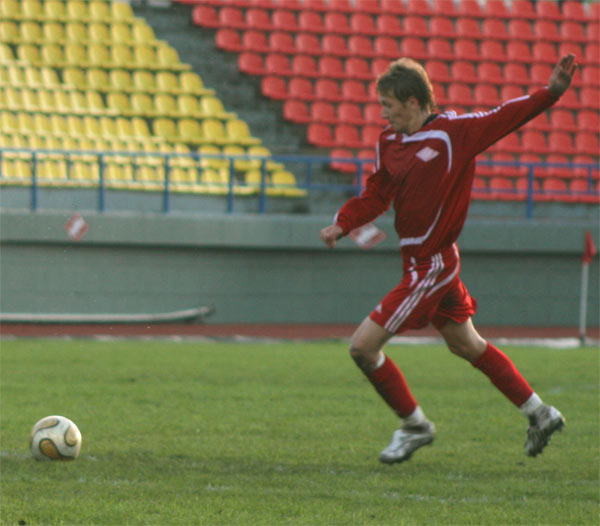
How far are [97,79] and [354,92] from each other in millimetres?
4854

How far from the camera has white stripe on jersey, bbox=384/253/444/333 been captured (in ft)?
18.7

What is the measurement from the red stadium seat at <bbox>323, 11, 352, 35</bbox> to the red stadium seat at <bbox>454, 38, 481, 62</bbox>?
2.29 meters

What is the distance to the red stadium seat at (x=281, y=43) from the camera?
20656 millimetres

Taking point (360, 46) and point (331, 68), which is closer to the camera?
point (331, 68)

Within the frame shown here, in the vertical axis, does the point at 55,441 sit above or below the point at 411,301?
below

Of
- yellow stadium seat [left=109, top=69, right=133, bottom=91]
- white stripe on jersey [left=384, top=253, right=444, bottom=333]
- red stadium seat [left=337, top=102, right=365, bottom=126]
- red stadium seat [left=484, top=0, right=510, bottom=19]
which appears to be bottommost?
white stripe on jersey [left=384, top=253, right=444, bottom=333]

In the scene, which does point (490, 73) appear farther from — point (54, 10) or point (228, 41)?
point (54, 10)

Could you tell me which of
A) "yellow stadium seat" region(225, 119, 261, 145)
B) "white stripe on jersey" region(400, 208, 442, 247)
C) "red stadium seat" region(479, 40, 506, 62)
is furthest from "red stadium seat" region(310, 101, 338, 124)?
"white stripe on jersey" region(400, 208, 442, 247)

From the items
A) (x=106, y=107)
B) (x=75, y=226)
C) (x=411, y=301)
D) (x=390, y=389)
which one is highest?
(x=106, y=107)

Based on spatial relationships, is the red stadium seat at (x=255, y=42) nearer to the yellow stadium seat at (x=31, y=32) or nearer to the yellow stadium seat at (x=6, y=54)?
the yellow stadium seat at (x=31, y=32)

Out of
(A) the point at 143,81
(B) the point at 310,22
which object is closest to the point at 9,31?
(A) the point at 143,81

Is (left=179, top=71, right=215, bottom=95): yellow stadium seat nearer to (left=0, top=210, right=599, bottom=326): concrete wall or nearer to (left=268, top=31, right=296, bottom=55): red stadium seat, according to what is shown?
(left=268, top=31, right=296, bottom=55): red stadium seat

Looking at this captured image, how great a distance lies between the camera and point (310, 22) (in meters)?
21.3

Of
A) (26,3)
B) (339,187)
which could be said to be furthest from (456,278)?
(26,3)
